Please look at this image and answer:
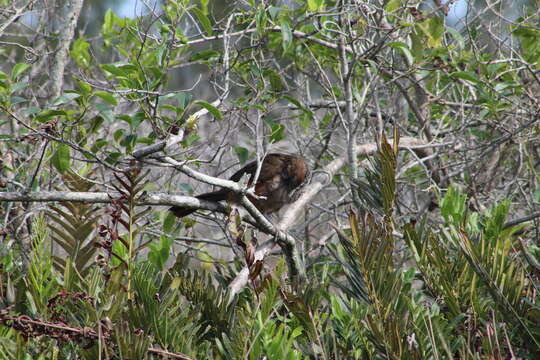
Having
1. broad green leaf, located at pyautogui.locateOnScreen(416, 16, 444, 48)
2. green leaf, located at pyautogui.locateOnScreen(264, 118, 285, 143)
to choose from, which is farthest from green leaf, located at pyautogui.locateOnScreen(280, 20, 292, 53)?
broad green leaf, located at pyautogui.locateOnScreen(416, 16, 444, 48)

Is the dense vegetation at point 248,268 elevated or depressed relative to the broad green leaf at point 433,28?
depressed

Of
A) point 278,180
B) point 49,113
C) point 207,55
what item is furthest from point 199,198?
point 278,180

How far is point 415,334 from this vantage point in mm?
1744

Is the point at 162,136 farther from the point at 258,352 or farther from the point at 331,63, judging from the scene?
the point at 331,63

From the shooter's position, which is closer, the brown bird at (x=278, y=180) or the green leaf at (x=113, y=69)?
the green leaf at (x=113, y=69)

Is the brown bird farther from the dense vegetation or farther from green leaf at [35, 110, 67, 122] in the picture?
green leaf at [35, 110, 67, 122]

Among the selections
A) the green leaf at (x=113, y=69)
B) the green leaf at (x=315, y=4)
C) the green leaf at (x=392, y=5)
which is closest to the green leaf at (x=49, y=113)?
the green leaf at (x=113, y=69)

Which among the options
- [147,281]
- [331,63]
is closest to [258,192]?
[331,63]

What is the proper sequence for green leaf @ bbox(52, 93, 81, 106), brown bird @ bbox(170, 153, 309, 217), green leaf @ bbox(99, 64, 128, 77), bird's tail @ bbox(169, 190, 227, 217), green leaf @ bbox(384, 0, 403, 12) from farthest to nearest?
brown bird @ bbox(170, 153, 309, 217) < green leaf @ bbox(384, 0, 403, 12) < bird's tail @ bbox(169, 190, 227, 217) < green leaf @ bbox(99, 64, 128, 77) < green leaf @ bbox(52, 93, 81, 106)

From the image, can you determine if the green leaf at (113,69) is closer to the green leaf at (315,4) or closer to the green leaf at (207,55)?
the green leaf at (207,55)

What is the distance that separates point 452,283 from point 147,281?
1.01m

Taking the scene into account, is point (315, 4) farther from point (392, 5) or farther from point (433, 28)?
point (433, 28)

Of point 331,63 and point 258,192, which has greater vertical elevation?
point 331,63

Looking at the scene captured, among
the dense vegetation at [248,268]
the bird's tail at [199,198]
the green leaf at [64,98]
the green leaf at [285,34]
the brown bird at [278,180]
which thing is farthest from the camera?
the brown bird at [278,180]
